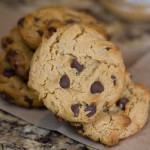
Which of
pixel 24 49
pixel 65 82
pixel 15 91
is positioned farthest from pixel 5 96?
pixel 65 82

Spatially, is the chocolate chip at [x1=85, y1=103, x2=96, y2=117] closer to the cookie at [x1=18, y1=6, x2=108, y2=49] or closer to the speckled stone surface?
the speckled stone surface

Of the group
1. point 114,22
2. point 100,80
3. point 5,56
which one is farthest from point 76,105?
point 114,22

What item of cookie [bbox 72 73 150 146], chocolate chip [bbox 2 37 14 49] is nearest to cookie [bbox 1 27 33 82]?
chocolate chip [bbox 2 37 14 49]

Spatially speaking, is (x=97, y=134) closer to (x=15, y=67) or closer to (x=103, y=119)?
(x=103, y=119)

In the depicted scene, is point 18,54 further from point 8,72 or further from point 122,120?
point 122,120

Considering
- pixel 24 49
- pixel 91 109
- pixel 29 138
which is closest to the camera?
pixel 91 109

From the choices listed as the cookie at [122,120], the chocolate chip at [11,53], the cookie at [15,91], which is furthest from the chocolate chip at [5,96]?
the cookie at [122,120]

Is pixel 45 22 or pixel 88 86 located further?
pixel 45 22
